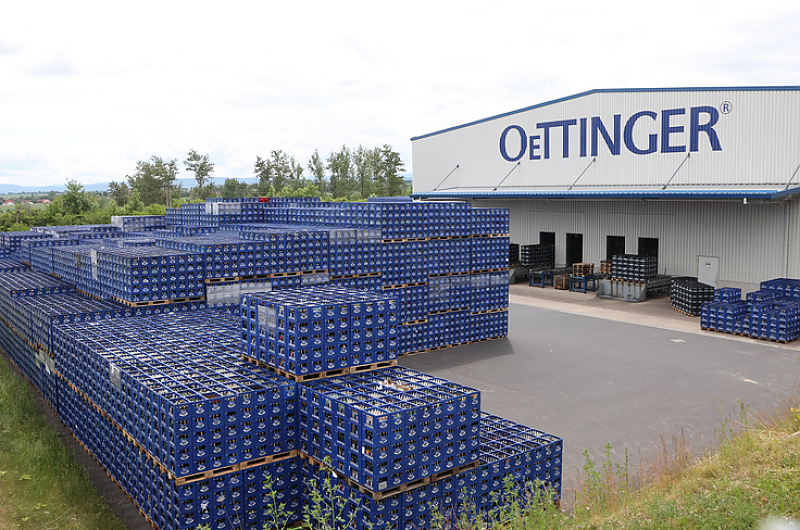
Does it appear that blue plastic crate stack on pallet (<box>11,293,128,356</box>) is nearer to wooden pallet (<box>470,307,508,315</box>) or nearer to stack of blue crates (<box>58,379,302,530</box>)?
stack of blue crates (<box>58,379,302,530</box>)

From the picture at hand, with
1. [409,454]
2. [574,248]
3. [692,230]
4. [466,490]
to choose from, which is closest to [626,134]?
[692,230]

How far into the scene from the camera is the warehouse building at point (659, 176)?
23.2 m

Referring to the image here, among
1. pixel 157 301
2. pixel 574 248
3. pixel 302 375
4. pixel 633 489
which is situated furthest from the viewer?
pixel 574 248

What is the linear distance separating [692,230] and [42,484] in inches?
950

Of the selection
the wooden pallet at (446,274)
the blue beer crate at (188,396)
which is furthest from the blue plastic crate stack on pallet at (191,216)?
the blue beer crate at (188,396)

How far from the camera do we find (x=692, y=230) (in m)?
26.2

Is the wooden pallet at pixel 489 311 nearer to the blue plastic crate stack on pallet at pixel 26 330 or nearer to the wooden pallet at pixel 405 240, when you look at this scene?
the wooden pallet at pixel 405 240

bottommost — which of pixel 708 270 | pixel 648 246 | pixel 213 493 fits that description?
pixel 213 493

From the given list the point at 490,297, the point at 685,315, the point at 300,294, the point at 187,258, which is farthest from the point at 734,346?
the point at 187,258

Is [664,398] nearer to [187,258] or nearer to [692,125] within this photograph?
[187,258]

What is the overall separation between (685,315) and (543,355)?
27.2ft

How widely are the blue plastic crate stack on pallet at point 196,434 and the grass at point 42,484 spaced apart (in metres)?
0.52

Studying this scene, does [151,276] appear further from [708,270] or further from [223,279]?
[708,270]

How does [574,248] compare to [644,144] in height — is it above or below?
below
